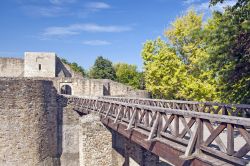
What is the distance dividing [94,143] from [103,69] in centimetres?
3341

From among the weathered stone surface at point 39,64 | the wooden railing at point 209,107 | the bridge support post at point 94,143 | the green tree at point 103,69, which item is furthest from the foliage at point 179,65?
the green tree at point 103,69

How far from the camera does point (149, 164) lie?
40.0ft

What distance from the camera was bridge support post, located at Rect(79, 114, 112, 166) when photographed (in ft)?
39.1

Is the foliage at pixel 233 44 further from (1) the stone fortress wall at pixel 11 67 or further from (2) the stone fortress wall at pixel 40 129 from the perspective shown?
(1) the stone fortress wall at pixel 11 67

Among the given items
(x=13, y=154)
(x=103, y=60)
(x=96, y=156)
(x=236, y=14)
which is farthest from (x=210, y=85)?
(x=103, y=60)

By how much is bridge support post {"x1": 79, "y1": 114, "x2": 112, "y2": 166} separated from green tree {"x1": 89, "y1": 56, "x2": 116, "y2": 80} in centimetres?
3237

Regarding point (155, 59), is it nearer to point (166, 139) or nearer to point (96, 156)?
point (96, 156)

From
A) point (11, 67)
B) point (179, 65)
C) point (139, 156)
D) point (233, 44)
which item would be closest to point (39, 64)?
point (11, 67)

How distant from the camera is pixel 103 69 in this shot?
4509 centimetres

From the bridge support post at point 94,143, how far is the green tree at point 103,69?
106 feet

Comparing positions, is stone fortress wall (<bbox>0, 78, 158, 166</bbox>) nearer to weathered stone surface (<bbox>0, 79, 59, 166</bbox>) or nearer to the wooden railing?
weathered stone surface (<bbox>0, 79, 59, 166</bbox>)

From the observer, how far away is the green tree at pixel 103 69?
44.5m

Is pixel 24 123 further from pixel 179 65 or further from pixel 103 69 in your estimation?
pixel 103 69

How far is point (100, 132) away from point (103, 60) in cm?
3363
